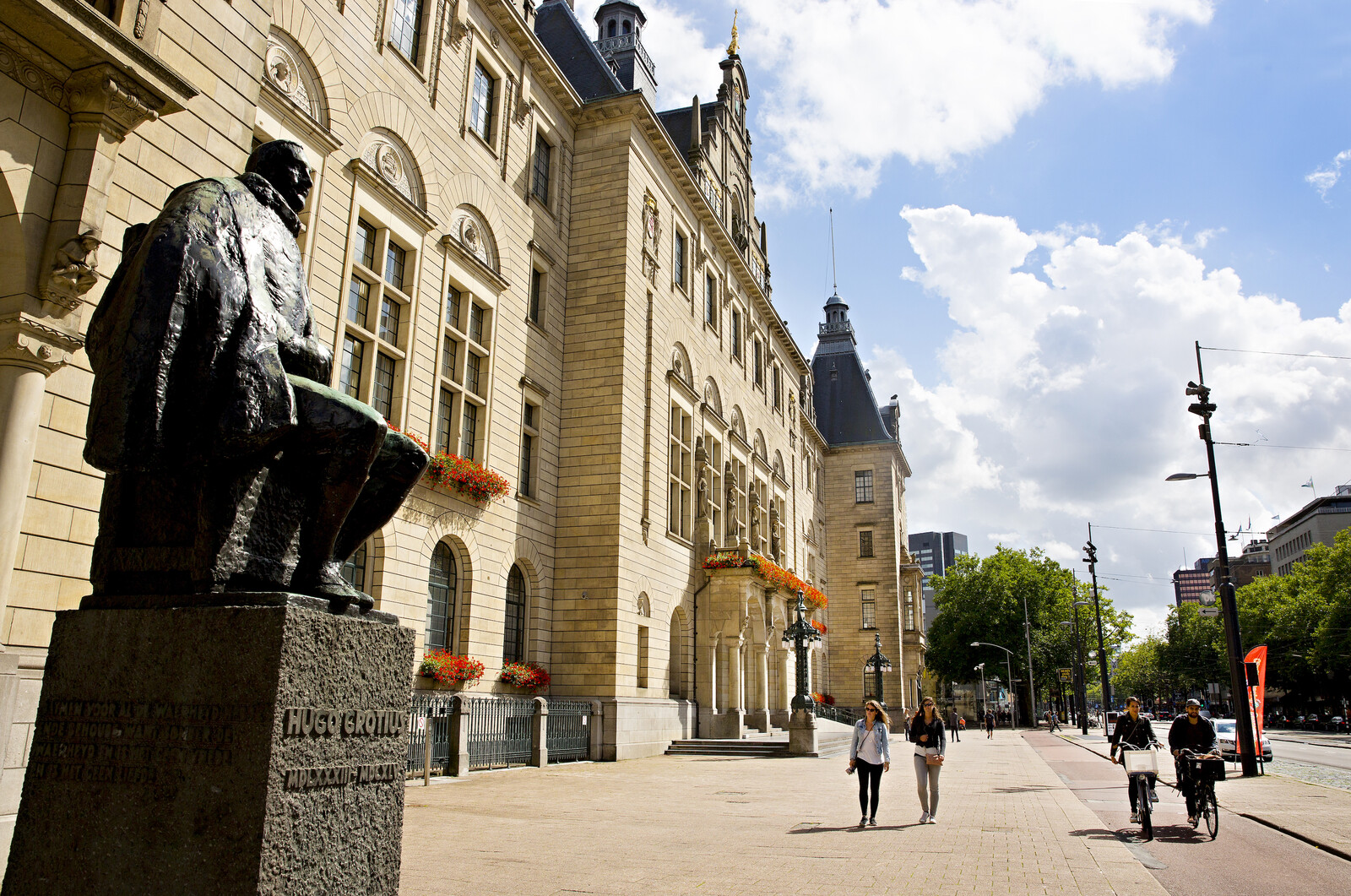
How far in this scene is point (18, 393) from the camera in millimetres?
9125

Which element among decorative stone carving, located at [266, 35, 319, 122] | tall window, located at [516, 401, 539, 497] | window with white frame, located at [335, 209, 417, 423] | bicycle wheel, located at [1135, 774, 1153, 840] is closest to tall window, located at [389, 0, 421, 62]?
decorative stone carving, located at [266, 35, 319, 122]

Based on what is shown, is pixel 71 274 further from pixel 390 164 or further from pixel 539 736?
pixel 539 736

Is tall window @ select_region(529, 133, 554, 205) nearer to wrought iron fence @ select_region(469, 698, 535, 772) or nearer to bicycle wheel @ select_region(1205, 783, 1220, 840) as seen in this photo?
wrought iron fence @ select_region(469, 698, 535, 772)

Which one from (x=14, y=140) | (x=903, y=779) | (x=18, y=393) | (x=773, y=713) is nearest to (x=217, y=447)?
(x=18, y=393)

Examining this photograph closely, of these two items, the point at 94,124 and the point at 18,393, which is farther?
the point at 94,124

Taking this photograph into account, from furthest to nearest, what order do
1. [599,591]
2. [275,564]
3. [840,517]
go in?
[840,517], [599,591], [275,564]

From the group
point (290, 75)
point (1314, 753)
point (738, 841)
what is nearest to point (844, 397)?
point (1314, 753)

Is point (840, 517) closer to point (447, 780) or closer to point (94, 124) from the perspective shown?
point (447, 780)

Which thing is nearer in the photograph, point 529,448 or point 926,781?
point 926,781

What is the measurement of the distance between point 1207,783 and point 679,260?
24336 mm

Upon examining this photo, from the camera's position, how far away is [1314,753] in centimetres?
3281

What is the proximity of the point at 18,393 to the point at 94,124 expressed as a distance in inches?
122

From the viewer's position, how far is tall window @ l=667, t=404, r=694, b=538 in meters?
30.0

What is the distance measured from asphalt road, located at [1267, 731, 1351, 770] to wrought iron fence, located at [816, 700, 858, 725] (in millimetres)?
16448
